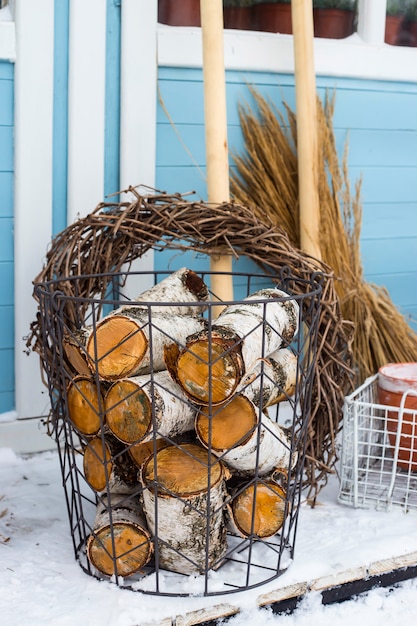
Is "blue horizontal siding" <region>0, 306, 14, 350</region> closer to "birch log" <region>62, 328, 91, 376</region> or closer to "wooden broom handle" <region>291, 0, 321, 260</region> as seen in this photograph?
"birch log" <region>62, 328, 91, 376</region>

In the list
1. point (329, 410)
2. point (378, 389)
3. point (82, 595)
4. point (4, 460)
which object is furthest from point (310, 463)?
point (4, 460)

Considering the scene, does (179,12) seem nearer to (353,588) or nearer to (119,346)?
(119,346)

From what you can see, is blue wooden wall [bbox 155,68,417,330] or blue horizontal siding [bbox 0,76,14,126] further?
blue wooden wall [bbox 155,68,417,330]

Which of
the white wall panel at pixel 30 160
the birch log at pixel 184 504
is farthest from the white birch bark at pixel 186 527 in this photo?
the white wall panel at pixel 30 160

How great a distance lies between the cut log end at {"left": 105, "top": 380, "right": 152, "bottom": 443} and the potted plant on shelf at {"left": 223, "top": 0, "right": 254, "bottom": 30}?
123 centimetres

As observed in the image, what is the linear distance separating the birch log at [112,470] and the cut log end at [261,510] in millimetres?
187

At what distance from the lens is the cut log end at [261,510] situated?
1346 mm

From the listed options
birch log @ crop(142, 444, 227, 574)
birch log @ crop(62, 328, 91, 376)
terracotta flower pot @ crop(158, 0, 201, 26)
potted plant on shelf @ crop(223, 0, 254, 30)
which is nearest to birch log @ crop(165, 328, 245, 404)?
birch log @ crop(142, 444, 227, 574)

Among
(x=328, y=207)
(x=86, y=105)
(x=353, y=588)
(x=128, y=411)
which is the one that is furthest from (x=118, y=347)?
(x=328, y=207)

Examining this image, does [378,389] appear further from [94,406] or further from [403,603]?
[94,406]

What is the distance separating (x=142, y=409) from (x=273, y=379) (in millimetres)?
297

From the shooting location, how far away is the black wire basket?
3.92 ft

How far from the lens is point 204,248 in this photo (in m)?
1.61

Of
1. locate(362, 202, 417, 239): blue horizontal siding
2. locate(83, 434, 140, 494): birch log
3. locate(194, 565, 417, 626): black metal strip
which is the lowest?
locate(194, 565, 417, 626): black metal strip
